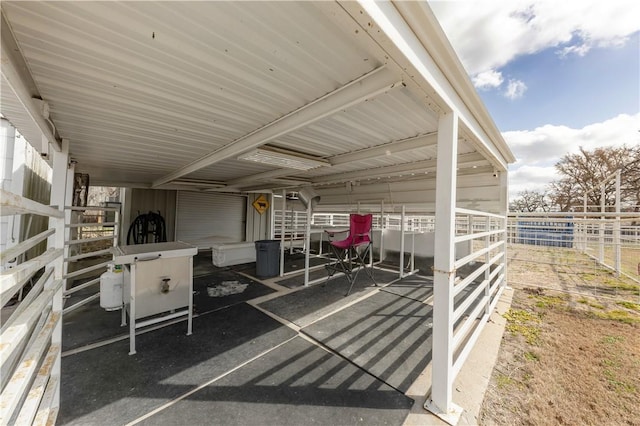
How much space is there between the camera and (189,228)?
25.5ft

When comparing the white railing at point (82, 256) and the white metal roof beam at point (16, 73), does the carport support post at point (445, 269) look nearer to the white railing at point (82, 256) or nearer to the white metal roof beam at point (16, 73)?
the white metal roof beam at point (16, 73)

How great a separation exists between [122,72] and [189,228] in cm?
721

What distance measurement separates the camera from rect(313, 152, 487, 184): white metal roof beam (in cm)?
342

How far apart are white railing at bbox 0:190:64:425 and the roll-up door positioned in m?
6.50

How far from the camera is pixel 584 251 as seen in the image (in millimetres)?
7141

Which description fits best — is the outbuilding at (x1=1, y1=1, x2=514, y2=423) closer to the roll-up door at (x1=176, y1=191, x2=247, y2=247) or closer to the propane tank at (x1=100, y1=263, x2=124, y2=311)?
the propane tank at (x1=100, y1=263, x2=124, y2=311)

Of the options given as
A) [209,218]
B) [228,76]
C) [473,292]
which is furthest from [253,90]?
[209,218]

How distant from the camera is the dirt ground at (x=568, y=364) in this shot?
1.63 metres

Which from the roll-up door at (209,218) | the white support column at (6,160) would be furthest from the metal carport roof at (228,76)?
the roll-up door at (209,218)

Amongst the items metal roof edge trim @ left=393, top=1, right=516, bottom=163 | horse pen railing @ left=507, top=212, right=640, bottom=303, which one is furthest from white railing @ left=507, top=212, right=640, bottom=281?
metal roof edge trim @ left=393, top=1, right=516, bottom=163

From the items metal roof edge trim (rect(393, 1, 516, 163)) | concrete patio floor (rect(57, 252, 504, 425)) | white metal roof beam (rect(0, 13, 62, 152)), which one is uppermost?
metal roof edge trim (rect(393, 1, 516, 163))

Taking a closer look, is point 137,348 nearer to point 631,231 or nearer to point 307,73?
point 307,73

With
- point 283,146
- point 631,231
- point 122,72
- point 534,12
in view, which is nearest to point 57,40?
point 122,72

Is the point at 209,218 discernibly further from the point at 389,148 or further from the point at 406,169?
the point at 389,148
